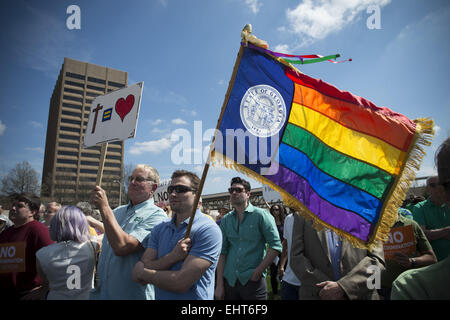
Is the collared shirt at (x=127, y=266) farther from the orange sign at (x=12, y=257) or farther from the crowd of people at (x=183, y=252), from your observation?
the orange sign at (x=12, y=257)

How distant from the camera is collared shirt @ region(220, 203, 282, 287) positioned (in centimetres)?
340

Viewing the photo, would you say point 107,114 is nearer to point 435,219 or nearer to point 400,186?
point 400,186

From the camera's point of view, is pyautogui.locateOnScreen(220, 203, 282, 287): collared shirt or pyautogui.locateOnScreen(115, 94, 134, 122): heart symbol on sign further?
pyautogui.locateOnScreen(220, 203, 282, 287): collared shirt

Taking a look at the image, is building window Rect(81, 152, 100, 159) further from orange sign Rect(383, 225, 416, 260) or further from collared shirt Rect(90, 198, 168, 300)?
orange sign Rect(383, 225, 416, 260)

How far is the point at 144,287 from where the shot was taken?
239cm

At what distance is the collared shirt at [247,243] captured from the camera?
3402mm

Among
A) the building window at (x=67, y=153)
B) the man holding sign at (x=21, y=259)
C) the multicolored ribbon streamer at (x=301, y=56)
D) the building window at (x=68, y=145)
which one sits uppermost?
the building window at (x=68, y=145)

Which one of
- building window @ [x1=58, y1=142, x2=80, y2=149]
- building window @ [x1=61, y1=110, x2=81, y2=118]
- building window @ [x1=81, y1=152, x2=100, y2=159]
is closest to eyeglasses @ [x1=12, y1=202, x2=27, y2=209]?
building window @ [x1=61, y1=110, x2=81, y2=118]

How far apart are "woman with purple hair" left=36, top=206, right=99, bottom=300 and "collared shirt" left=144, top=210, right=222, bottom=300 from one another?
877mm

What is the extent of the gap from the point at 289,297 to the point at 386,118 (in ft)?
8.46

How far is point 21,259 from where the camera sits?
119 inches

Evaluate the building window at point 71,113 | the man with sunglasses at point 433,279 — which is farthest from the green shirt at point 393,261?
the building window at point 71,113

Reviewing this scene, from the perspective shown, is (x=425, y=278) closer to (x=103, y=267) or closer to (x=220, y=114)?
(x=220, y=114)
